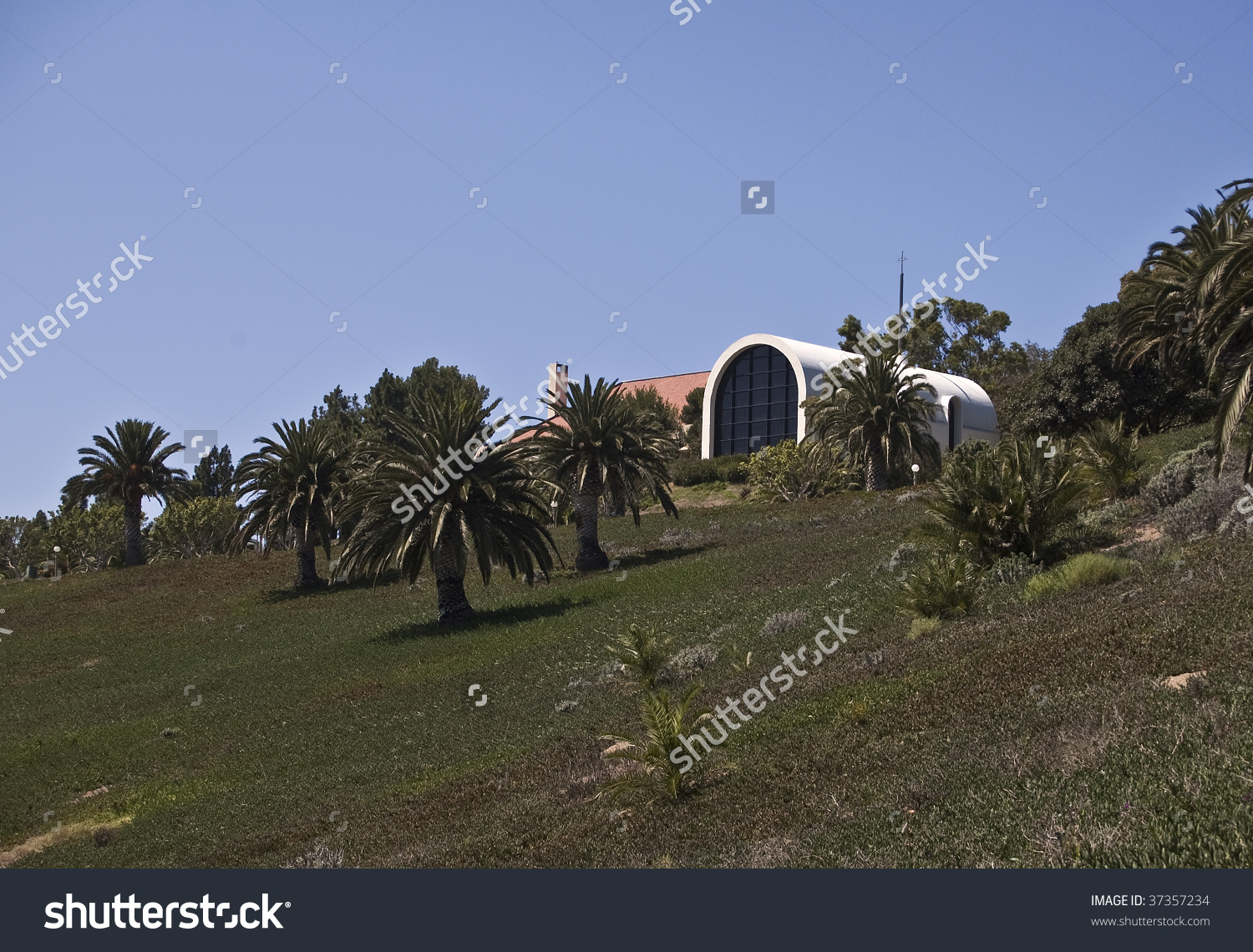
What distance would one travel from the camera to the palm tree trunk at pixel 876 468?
151ft

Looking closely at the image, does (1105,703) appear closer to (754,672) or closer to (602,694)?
(754,672)

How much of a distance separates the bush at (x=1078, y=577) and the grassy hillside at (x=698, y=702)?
344 millimetres

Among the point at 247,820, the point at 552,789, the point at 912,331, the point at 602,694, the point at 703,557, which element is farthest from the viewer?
the point at 912,331

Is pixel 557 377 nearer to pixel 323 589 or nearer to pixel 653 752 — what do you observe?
pixel 323 589

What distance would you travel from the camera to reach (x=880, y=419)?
1802 inches

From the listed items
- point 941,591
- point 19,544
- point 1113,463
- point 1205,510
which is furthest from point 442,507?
point 19,544

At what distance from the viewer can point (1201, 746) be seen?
24.0 ft

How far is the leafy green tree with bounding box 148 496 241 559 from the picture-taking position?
67.5 m

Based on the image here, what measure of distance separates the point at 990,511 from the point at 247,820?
12.6m

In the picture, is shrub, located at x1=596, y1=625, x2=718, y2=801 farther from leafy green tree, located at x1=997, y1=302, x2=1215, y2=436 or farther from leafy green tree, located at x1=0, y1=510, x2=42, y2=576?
leafy green tree, located at x1=0, y1=510, x2=42, y2=576

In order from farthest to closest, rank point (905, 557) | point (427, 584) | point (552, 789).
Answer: point (427, 584)
point (905, 557)
point (552, 789)

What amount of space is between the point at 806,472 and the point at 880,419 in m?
5.29

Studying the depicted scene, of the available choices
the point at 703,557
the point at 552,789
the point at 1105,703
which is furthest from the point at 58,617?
the point at 1105,703

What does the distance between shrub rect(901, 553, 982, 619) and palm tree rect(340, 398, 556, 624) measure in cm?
1394
